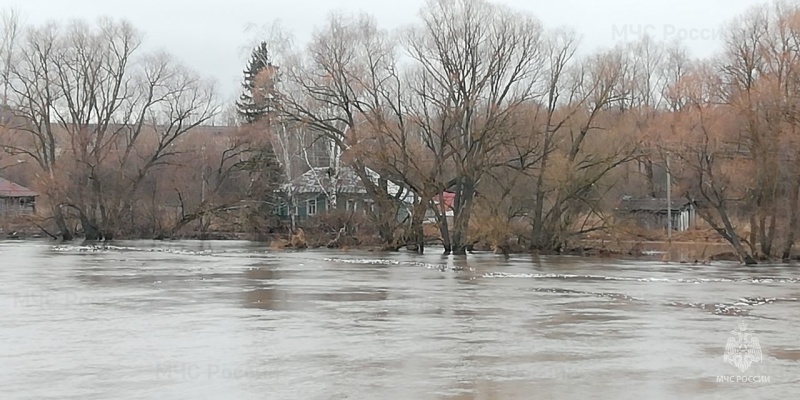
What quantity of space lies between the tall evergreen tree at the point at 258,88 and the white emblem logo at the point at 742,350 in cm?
3436

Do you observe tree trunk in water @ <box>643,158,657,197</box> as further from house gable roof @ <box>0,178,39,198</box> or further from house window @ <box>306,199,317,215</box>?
house gable roof @ <box>0,178,39,198</box>

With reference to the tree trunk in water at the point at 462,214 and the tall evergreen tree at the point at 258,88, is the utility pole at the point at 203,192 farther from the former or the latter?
the tree trunk in water at the point at 462,214

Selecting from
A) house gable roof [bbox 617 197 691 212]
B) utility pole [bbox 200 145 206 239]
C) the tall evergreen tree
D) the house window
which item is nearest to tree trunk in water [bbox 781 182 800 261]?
house gable roof [bbox 617 197 691 212]

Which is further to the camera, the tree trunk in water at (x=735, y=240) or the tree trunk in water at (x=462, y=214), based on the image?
the tree trunk in water at (x=462, y=214)

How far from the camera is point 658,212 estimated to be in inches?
2437

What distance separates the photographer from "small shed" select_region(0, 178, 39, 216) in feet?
232

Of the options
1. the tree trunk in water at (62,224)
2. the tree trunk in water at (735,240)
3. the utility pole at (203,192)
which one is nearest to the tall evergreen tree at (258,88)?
the utility pole at (203,192)

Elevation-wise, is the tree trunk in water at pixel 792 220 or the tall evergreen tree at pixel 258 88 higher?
the tall evergreen tree at pixel 258 88

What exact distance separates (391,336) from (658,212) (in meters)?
51.4

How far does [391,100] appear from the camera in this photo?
143 feet

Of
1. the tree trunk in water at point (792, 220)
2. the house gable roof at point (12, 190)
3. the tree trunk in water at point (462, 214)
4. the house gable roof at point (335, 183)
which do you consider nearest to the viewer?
the tree trunk in water at point (792, 220)

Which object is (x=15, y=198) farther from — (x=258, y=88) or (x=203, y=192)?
(x=258, y=88)

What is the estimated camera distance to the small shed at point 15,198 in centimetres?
7081

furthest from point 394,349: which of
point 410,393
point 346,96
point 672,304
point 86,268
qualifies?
point 346,96
